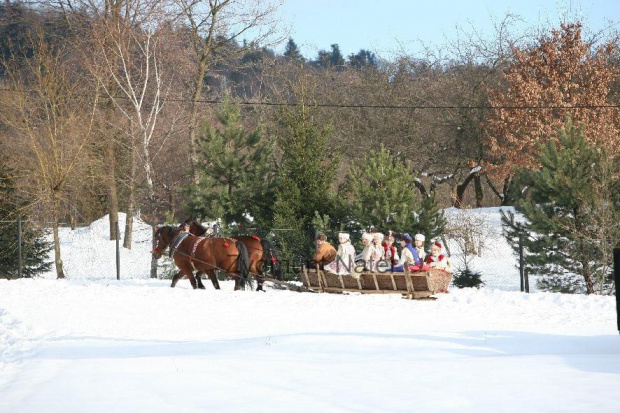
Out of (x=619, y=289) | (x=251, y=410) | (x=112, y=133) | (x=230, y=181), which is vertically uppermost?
(x=112, y=133)

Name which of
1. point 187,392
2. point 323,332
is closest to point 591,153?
point 323,332

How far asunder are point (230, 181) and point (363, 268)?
11.9 m

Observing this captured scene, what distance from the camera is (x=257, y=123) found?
43219mm

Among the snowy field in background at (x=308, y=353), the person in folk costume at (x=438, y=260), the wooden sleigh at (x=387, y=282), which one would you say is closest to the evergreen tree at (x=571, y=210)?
the snowy field in background at (x=308, y=353)

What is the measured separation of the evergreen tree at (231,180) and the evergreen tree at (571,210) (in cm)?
906

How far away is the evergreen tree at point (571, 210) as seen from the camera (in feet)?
78.4

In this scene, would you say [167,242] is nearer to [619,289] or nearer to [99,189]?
[619,289]

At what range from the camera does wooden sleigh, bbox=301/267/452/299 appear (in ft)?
62.4

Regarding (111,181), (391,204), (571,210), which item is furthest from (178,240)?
(111,181)

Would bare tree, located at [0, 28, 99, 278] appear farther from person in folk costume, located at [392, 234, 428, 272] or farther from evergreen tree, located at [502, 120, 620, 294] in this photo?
evergreen tree, located at [502, 120, 620, 294]

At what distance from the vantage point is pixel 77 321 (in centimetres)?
1552

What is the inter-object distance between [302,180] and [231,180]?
294 centimetres

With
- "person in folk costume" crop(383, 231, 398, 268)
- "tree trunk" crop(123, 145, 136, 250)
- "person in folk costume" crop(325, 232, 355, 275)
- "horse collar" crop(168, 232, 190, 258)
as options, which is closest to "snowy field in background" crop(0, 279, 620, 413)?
"person in folk costume" crop(325, 232, 355, 275)

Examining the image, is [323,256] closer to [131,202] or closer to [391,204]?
[391,204]
